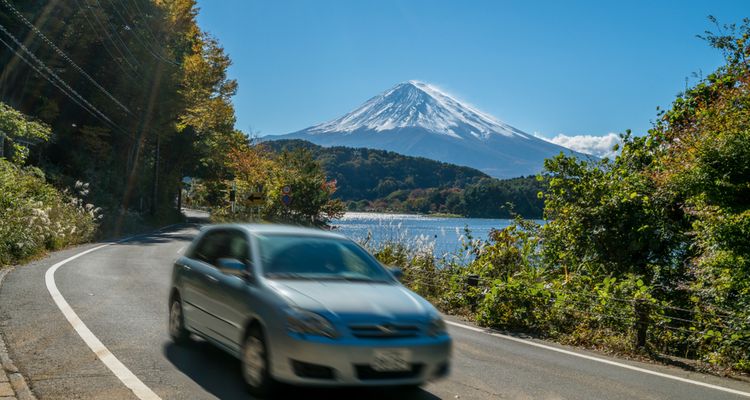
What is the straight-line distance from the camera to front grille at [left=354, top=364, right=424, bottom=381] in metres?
5.21

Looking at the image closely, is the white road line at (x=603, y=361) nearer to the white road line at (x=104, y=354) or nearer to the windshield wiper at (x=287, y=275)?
the windshield wiper at (x=287, y=275)

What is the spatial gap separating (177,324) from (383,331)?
339cm

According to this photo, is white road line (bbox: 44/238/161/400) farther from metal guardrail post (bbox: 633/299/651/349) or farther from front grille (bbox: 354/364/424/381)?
metal guardrail post (bbox: 633/299/651/349)

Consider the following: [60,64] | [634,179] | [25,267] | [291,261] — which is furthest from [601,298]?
[60,64]

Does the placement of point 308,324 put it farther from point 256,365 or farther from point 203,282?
point 203,282

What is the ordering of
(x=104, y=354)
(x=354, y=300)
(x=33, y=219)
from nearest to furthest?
(x=354, y=300) < (x=104, y=354) < (x=33, y=219)

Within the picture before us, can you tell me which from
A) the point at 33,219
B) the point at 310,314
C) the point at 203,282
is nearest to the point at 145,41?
the point at 33,219

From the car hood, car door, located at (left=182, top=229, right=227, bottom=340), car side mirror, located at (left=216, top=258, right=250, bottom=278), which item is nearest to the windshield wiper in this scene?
the car hood

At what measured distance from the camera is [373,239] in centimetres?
1809

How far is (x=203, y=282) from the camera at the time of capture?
→ 7008mm

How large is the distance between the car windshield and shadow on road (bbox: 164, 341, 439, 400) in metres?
1.02

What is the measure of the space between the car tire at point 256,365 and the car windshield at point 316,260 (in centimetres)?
58

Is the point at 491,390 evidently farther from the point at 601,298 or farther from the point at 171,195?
the point at 171,195

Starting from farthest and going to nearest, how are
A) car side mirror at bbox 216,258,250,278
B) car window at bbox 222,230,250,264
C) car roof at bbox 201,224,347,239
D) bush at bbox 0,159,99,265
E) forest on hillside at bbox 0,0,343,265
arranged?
forest on hillside at bbox 0,0,343,265, bush at bbox 0,159,99,265, car roof at bbox 201,224,347,239, car window at bbox 222,230,250,264, car side mirror at bbox 216,258,250,278
